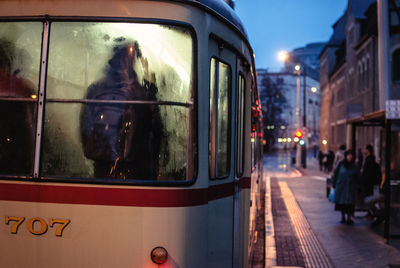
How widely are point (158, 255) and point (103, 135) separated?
0.96 m

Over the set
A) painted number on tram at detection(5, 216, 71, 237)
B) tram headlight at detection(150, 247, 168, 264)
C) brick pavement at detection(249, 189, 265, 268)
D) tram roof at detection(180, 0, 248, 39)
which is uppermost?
tram roof at detection(180, 0, 248, 39)

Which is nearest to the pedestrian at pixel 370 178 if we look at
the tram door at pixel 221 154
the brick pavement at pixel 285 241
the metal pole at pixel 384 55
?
the metal pole at pixel 384 55

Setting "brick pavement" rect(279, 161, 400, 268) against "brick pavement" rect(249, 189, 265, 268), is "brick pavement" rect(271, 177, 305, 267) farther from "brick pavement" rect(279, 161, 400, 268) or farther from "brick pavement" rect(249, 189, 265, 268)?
"brick pavement" rect(279, 161, 400, 268)

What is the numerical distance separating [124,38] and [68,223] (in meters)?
1.42

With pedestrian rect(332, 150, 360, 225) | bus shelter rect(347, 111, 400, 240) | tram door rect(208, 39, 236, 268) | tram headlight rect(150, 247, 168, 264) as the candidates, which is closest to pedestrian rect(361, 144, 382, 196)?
pedestrian rect(332, 150, 360, 225)

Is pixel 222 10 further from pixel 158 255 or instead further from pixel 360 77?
pixel 360 77

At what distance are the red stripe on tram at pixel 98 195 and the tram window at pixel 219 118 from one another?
0.50 meters

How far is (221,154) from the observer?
464 cm

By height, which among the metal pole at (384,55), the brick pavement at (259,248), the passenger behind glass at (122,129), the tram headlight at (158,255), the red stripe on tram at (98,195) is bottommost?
the brick pavement at (259,248)

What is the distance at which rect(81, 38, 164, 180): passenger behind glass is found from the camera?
392cm

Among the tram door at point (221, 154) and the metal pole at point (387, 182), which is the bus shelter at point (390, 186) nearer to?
the metal pole at point (387, 182)

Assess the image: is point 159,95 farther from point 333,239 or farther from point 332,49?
point 332,49

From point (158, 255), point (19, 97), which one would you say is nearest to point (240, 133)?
point (158, 255)

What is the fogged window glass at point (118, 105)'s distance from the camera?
12.9 feet
